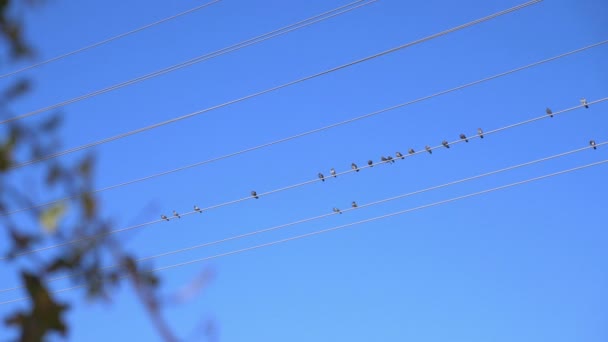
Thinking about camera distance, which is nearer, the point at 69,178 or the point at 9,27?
the point at 69,178

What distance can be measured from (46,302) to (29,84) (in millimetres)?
379

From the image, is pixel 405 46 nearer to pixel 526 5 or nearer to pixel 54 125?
pixel 526 5

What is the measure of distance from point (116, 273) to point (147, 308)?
180mm

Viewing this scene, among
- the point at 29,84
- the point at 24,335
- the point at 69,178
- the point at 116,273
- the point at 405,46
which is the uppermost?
the point at 405,46

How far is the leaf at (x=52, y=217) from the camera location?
125 centimetres

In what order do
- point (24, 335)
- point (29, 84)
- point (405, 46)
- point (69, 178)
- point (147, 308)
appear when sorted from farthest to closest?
point (405, 46) → point (29, 84) → point (24, 335) → point (69, 178) → point (147, 308)

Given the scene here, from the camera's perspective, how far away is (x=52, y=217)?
49.7 inches

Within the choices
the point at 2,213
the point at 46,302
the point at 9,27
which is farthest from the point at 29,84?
the point at 46,302

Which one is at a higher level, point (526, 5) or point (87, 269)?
point (526, 5)

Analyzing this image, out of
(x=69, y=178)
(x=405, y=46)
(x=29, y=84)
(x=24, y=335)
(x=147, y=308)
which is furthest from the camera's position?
(x=405, y=46)

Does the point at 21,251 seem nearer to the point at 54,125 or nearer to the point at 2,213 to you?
the point at 2,213

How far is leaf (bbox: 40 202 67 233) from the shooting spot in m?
1.25

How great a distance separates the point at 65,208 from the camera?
123 centimetres

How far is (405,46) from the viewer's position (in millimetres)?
11211
